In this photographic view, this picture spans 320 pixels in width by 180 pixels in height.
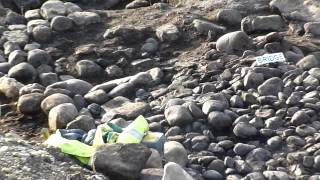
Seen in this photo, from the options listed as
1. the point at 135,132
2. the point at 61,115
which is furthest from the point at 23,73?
the point at 135,132

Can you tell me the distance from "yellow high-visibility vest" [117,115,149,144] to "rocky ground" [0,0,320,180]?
0.67ft

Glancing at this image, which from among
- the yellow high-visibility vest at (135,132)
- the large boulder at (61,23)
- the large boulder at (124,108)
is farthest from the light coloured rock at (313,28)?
the large boulder at (61,23)

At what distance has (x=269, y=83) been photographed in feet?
17.9

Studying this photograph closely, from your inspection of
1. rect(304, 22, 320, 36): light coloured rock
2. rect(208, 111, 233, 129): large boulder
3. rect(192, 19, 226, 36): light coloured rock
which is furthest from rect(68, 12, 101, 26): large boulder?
rect(208, 111, 233, 129): large boulder

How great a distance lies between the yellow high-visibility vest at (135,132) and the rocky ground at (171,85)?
20cm

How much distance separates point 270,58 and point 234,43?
0.41 metres

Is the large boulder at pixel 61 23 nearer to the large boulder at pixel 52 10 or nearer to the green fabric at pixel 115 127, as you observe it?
the large boulder at pixel 52 10

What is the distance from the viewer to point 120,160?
13.6 ft

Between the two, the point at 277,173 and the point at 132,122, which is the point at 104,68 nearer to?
the point at 132,122

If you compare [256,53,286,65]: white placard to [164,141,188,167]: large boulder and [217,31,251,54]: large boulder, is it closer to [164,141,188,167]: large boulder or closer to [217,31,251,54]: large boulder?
[217,31,251,54]: large boulder

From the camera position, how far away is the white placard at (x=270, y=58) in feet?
19.1

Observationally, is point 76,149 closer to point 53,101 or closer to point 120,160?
point 120,160

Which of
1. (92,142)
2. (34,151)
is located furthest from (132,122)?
(34,151)

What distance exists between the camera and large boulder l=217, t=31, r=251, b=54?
613 centimetres
